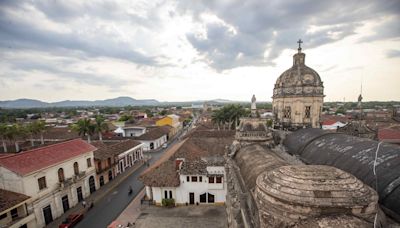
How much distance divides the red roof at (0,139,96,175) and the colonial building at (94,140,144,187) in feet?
11.9

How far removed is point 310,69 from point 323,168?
2188cm

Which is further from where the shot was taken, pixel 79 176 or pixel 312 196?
pixel 79 176

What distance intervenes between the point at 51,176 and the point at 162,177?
12.8 m

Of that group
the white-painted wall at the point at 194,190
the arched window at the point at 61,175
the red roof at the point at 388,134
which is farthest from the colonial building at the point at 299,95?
the arched window at the point at 61,175

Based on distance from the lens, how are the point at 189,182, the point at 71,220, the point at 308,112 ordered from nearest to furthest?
1. the point at 71,220
2. the point at 189,182
3. the point at 308,112

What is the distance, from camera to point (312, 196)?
7047mm

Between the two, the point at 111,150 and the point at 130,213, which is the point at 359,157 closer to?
the point at 130,213

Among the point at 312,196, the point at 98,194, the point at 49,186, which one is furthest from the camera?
the point at 98,194

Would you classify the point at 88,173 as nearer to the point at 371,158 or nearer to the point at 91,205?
the point at 91,205

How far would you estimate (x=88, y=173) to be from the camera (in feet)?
96.2

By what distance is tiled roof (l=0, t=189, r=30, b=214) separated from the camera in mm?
18125

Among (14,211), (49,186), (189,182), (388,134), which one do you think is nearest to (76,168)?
(49,186)

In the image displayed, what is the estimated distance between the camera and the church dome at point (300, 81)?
25453mm

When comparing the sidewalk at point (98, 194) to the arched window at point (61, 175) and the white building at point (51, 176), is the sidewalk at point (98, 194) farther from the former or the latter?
the arched window at point (61, 175)
